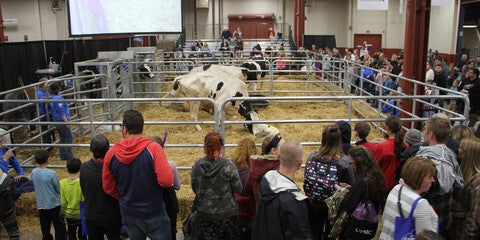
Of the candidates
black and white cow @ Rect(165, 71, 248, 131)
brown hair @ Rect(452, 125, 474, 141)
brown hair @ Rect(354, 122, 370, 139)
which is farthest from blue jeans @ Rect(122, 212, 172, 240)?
black and white cow @ Rect(165, 71, 248, 131)

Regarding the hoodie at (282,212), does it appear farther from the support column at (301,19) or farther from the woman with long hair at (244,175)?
the support column at (301,19)

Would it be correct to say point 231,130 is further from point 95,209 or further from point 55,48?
point 55,48

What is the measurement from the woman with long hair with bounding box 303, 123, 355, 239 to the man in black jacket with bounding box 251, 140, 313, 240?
1.71 feet

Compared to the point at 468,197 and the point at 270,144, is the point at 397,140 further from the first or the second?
the point at 270,144

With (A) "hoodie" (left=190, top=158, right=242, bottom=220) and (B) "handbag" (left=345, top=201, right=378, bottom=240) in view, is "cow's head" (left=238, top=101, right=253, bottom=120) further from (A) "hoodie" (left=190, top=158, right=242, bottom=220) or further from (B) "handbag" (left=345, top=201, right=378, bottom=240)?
(B) "handbag" (left=345, top=201, right=378, bottom=240)

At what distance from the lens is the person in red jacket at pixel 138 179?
129 inches

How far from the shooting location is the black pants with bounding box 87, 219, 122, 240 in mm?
3670

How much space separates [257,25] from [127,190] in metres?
28.2

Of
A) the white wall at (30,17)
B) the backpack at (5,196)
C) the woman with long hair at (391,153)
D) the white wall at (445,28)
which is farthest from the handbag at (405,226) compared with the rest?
the white wall at (30,17)

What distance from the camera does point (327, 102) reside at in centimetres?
1194

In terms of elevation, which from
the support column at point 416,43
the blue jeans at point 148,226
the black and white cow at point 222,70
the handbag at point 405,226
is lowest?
the blue jeans at point 148,226

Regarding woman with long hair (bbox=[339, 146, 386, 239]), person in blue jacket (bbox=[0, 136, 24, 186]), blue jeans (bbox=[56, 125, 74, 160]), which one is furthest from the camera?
blue jeans (bbox=[56, 125, 74, 160])

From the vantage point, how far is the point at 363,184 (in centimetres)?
327

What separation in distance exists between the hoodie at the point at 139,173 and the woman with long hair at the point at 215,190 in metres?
0.33
